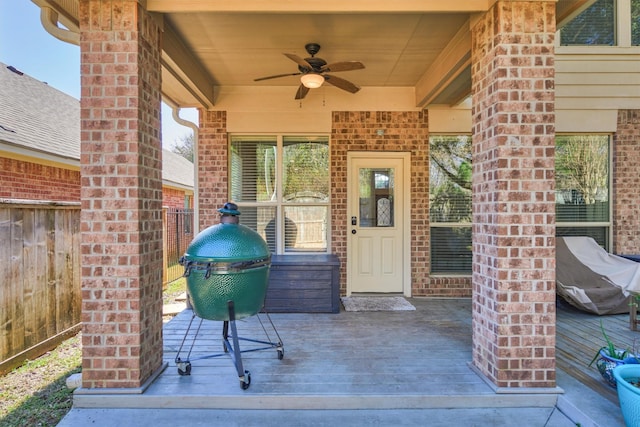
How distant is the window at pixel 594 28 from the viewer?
516cm

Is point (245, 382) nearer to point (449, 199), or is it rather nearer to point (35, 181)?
point (449, 199)

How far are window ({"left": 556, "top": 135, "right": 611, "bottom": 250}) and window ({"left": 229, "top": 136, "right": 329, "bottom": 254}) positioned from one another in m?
3.43

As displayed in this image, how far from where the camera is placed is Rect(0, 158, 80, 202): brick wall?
511cm

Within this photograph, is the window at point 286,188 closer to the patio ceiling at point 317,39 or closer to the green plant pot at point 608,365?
the patio ceiling at point 317,39

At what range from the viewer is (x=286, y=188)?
17.4 ft

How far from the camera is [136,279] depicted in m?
2.55

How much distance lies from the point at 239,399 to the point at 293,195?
3.23 m

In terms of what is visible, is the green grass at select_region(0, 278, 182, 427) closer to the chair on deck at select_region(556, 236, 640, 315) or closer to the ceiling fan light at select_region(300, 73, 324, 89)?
the ceiling fan light at select_region(300, 73, 324, 89)

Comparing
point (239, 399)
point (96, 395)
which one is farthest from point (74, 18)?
point (239, 399)

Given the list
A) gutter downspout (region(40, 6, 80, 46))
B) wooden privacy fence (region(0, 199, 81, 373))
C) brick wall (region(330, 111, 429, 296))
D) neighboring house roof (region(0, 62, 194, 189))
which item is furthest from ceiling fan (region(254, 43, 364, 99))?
neighboring house roof (region(0, 62, 194, 189))

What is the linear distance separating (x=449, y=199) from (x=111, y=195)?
442 cm

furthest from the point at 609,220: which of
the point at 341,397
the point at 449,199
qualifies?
the point at 341,397

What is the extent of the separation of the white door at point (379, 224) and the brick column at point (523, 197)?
2.71 m

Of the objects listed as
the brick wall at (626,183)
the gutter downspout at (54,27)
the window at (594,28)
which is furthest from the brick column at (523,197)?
the brick wall at (626,183)
